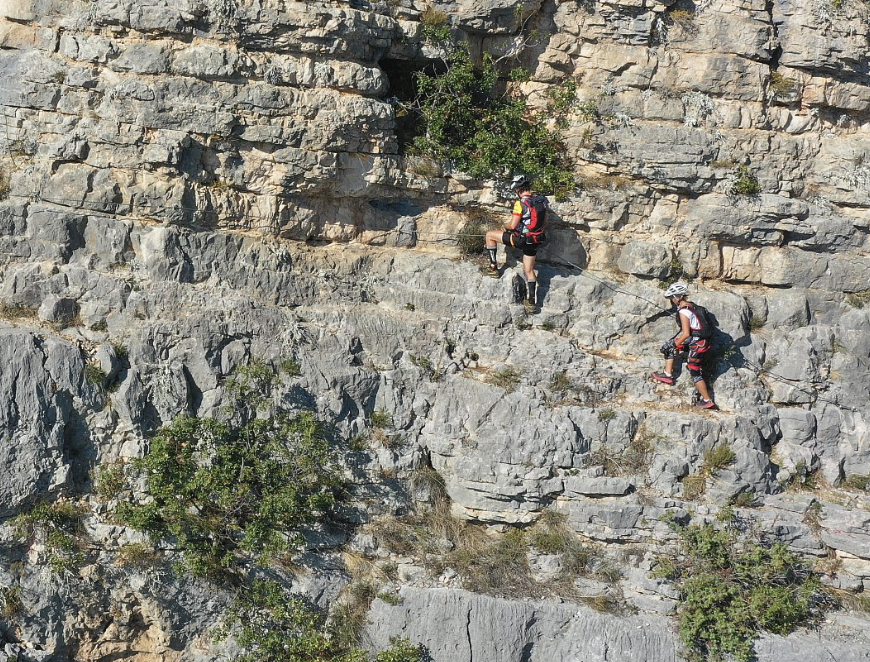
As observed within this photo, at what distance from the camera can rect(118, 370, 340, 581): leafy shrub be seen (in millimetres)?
9453

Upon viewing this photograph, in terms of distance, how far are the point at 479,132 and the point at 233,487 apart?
542 cm

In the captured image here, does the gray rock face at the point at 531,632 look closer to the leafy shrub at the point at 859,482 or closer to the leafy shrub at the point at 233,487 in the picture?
the leafy shrub at the point at 233,487

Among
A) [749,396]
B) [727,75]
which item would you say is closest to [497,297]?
[749,396]

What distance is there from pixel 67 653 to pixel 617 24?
10.1m

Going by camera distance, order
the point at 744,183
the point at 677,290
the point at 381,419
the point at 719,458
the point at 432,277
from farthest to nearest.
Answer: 1. the point at 744,183
2. the point at 432,277
3. the point at 677,290
4. the point at 381,419
5. the point at 719,458

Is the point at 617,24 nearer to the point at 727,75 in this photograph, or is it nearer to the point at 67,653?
the point at 727,75

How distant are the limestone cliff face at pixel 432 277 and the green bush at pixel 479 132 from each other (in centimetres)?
29

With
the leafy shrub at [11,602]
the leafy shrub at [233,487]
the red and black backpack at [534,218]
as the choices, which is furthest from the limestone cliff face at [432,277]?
the red and black backpack at [534,218]

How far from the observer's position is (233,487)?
31.8 ft

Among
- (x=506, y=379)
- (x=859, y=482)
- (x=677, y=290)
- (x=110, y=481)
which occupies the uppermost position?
(x=677, y=290)

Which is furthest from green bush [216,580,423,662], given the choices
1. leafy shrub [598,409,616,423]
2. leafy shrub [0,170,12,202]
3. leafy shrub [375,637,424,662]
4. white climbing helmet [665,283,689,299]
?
leafy shrub [0,170,12,202]

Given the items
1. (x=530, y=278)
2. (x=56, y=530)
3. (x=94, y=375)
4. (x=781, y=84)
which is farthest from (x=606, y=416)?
(x=56, y=530)

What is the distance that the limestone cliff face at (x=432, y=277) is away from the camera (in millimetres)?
9648

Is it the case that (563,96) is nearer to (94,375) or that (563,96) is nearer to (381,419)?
(381,419)
